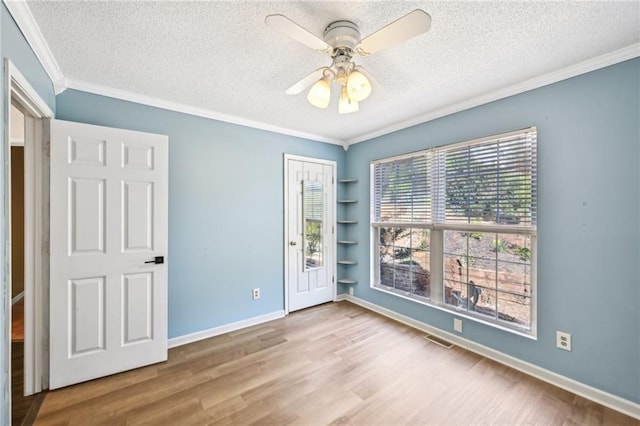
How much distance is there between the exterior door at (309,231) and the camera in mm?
3576

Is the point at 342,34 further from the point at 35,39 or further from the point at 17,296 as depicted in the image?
the point at 17,296

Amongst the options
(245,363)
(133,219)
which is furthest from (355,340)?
(133,219)

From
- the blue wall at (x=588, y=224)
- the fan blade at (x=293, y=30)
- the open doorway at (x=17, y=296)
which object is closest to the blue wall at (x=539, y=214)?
the blue wall at (x=588, y=224)

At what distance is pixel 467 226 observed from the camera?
265 centimetres

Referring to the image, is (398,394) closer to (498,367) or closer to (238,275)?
(498,367)

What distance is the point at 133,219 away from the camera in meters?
2.29

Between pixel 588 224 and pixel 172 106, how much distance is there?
12.2ft

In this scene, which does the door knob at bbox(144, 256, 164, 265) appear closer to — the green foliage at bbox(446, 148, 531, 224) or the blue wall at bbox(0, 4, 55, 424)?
the blue wall at bbox(0, 4, 55, 424)

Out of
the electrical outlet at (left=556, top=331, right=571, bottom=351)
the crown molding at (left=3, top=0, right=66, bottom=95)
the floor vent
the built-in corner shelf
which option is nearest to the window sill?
the electrical outlet at (left=556, top=331, right=571, bottom=351)

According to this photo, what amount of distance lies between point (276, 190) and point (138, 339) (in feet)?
6.73

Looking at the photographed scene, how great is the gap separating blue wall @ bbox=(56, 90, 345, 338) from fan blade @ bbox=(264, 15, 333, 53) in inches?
75.0

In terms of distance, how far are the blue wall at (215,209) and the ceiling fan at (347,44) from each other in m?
1.53

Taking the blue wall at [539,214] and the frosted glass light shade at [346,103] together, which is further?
the blue wall at [539,214]

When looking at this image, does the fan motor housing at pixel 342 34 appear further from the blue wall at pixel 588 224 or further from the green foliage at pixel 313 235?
the green foliage at pixel 313 235
